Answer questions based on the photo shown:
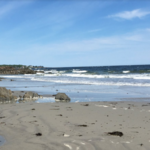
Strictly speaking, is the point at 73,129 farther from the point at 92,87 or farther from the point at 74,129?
the point at 92,87

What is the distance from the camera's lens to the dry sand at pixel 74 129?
4.30 metres

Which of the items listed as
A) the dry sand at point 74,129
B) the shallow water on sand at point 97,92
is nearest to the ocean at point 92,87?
the shallow water on sand at point 97,92

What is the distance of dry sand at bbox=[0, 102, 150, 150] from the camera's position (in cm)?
430

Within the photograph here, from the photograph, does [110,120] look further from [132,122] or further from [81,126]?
[81,126]

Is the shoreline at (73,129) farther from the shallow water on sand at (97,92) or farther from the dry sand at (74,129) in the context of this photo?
the shallow water on sand at (97,92)

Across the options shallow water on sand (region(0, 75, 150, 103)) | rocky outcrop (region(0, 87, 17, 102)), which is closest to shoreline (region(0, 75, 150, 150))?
rocky outcrop (region(0, 87, 17, 102))

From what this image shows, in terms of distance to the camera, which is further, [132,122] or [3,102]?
[3,102]

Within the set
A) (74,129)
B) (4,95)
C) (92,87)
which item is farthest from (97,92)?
(74,129)

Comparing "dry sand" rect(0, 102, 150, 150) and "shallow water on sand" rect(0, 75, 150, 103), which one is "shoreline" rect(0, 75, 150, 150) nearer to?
"dry sand" rect(0, 102, 150, 150)

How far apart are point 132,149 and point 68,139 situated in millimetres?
1369

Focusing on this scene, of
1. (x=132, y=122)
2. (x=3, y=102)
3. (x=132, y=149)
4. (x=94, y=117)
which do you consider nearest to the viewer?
(x=132, y=149)

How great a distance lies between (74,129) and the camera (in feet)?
17.7

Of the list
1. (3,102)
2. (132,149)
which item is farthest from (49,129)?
(3,102)

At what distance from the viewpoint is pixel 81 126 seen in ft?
18.6
